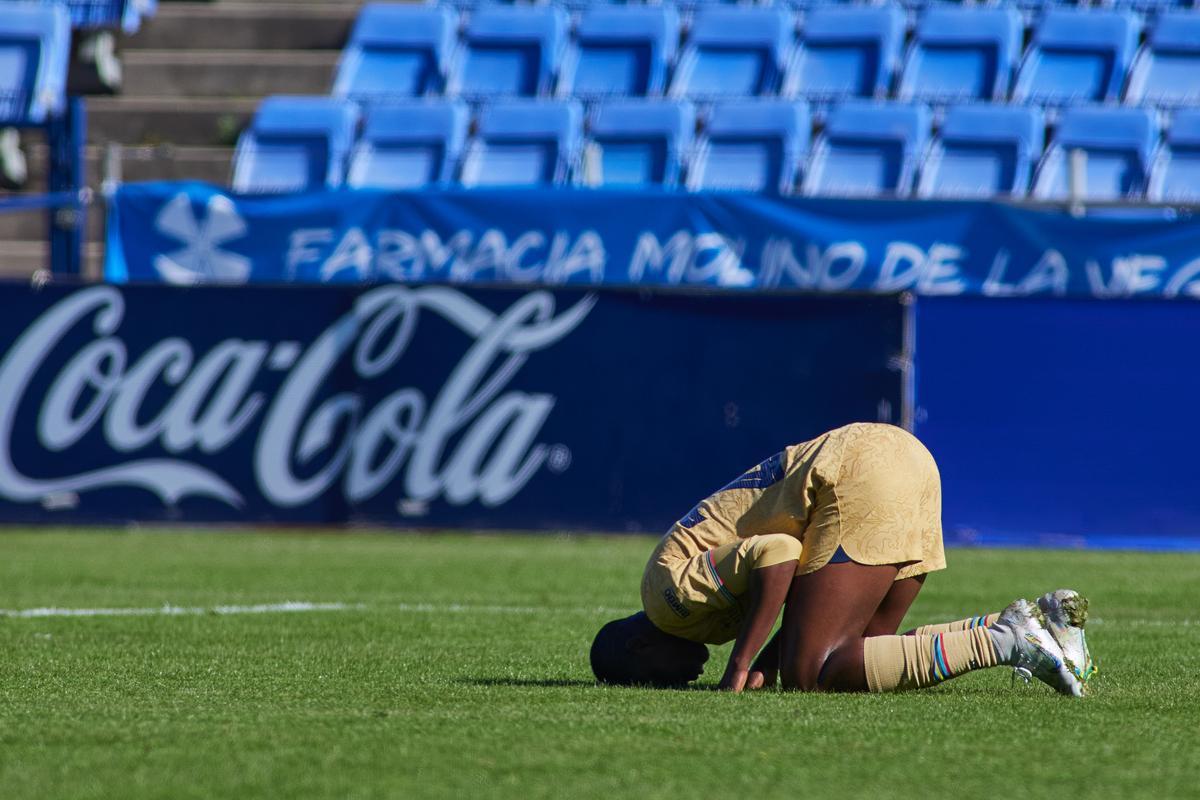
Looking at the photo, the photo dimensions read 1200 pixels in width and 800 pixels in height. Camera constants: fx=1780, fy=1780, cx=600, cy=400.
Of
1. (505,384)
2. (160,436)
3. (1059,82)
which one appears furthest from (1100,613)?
(1059,82)

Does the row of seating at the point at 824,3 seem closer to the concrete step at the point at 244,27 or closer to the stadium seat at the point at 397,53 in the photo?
the stadium seat at the point at 397,53

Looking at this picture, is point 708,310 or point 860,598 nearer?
point 860,598

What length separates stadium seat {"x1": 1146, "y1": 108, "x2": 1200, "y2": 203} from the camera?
15.6 m

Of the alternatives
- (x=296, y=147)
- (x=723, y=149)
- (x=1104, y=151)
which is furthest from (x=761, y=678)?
(x=296, y=147)

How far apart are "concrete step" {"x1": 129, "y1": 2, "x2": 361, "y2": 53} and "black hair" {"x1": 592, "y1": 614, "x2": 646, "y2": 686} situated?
1535 centimetres

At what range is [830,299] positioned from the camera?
12547 millimetres

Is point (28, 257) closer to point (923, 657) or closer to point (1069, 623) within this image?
point (923, 657)

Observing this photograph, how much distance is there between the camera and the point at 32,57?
59.0 feet

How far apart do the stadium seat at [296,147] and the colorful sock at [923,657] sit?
12.1m

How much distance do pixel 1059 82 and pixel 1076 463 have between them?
6359 mm

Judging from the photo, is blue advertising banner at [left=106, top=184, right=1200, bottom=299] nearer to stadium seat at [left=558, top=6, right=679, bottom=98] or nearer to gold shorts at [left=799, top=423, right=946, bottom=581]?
stadium seat at [left=558, top=6, right=679, bottom=98]

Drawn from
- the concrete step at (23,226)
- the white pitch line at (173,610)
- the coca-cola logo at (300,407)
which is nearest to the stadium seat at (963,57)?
the coca-cola logo at (300,407)

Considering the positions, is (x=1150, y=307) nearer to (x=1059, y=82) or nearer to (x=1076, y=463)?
(x=1076, y=463)

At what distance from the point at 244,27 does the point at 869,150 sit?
7.83 metres
